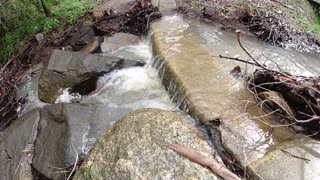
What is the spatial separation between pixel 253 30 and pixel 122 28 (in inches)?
95.4

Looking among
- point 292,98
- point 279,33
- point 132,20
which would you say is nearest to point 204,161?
point 292,98

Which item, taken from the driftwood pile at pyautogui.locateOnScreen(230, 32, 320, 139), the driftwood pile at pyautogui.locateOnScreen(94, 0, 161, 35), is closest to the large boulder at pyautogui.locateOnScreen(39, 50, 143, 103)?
the driftwood pile at pyautogui.locateOnScreen(94, 0, 161, 35)

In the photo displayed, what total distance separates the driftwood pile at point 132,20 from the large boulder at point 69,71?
4.46 feet

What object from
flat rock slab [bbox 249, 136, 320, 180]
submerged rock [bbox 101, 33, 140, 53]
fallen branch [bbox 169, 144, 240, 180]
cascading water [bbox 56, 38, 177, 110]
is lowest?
cascading water [bbox 56, 38, 177, 110]

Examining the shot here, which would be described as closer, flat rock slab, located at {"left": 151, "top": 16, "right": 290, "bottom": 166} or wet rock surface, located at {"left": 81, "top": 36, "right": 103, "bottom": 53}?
flat rock slab, located at {"left": 151, "top": 16, "right": 290, "bottom": 166}

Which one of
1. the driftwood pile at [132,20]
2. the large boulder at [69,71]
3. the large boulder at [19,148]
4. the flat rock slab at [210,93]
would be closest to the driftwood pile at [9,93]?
the large boulder at [69,71]

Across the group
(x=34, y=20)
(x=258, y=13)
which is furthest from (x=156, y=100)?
(x=34, y=20)

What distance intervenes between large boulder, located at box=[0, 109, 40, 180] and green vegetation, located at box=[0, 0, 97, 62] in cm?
290

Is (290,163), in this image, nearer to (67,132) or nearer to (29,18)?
(67,132)

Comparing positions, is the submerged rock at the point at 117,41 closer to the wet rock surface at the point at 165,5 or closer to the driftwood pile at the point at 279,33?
the wet rock surface at the point at 165,5

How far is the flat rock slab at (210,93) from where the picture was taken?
3.37m

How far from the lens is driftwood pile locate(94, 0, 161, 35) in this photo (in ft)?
21.8

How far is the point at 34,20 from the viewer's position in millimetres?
7289

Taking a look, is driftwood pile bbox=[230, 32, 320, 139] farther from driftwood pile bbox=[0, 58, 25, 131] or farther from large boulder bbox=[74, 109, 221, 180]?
driftwood pile bbox=[0, 58, 25, 131]
